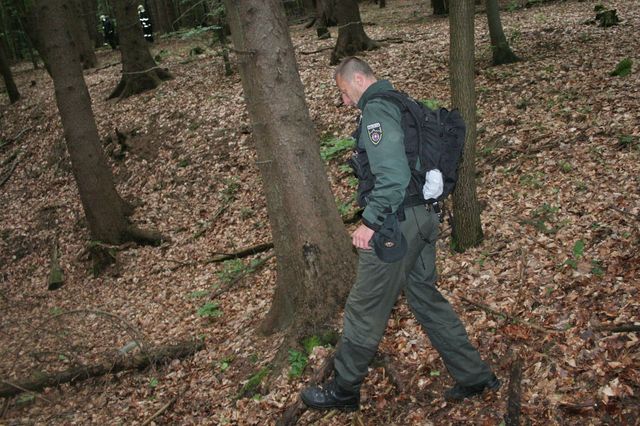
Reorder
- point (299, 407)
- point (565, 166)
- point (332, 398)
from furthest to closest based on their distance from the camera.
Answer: point (565, 166)
point (299, 407)
point (332, 398)

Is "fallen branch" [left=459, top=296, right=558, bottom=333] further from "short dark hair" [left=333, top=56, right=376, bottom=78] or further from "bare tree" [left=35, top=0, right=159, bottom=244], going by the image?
"bare tree" [left=35, top=0, right=159, bottom=244]

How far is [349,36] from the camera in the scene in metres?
14.1

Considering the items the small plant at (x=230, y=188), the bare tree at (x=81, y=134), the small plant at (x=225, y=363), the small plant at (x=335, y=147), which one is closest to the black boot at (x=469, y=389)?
the small plant at (x=225, y=363)

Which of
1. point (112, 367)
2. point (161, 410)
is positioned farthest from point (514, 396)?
point (112, 367)

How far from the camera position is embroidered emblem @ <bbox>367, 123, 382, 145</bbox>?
340 cm

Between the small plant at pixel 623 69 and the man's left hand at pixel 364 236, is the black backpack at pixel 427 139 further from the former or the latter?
the small plant at pixel 623 69

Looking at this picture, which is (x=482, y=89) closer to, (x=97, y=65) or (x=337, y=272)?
(x=337, y=272)

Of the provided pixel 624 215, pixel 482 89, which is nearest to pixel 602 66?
pixel 482 89

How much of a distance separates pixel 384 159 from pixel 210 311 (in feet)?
13.9

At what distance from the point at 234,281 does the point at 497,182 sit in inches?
145

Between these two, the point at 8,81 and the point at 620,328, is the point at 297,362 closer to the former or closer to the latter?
the point at 620,328

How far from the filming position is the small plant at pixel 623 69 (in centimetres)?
869

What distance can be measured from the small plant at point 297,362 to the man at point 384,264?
67 centimetres

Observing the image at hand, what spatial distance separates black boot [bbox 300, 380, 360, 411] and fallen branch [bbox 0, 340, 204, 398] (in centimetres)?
223
